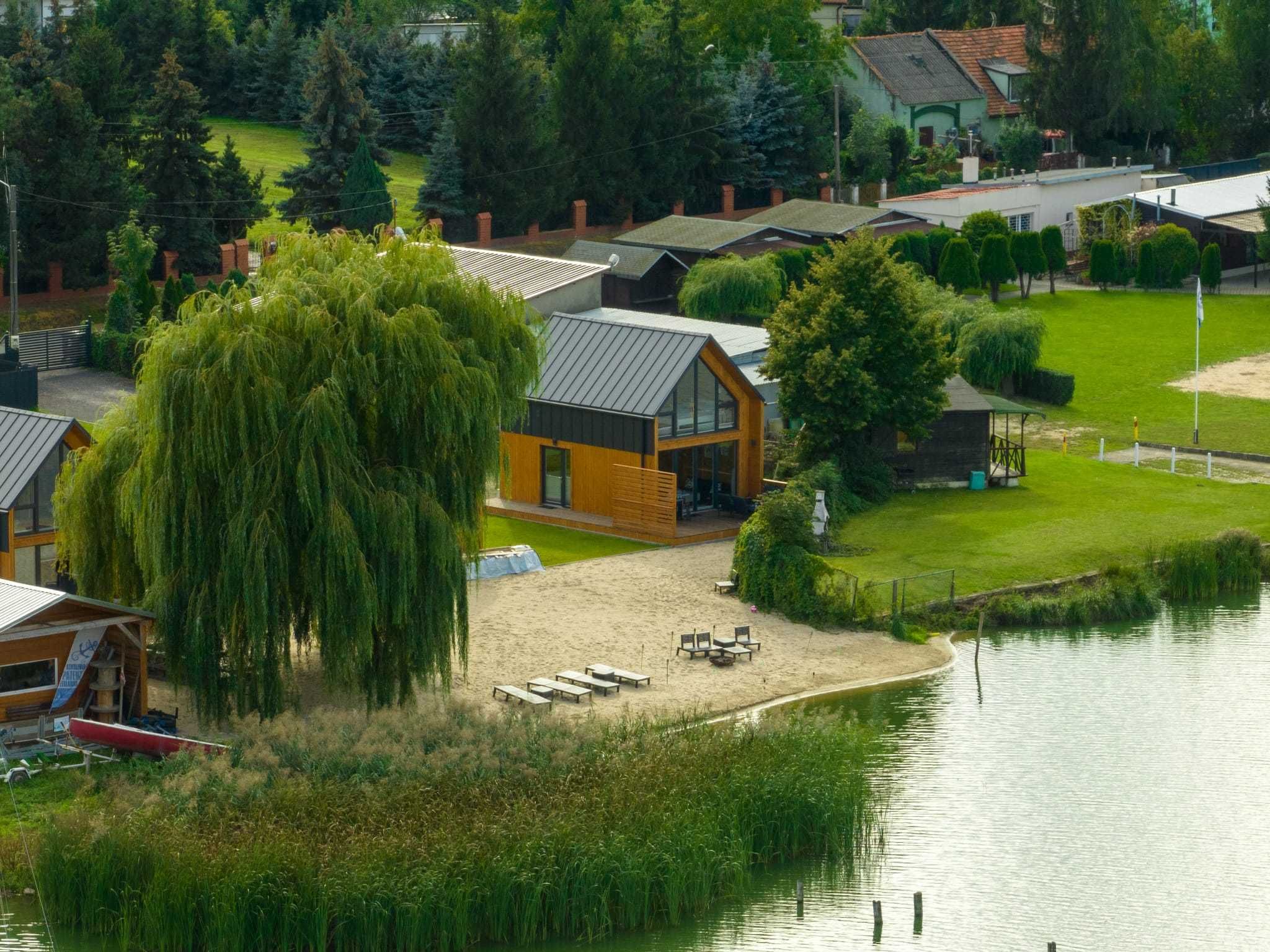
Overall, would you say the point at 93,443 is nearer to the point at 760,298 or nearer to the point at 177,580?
the point at 177,580

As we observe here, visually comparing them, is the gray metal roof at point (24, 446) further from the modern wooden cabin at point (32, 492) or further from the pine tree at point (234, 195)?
the pine tree at point (234, 195)

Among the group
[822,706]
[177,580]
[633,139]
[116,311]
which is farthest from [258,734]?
[633,139]

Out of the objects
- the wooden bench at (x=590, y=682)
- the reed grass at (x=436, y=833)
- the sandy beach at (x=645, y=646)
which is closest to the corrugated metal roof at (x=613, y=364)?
the sandy beach at (x=645, y=646)

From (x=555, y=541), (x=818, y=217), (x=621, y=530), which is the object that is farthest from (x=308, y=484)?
(x=818, y=217)

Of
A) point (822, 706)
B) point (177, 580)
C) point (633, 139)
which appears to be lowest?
point (822, 706)

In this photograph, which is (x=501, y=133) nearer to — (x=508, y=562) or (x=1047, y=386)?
(x=1047, y=386)

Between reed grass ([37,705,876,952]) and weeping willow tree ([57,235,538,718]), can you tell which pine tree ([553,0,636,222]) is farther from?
reed grass ([37,705,876,952])
